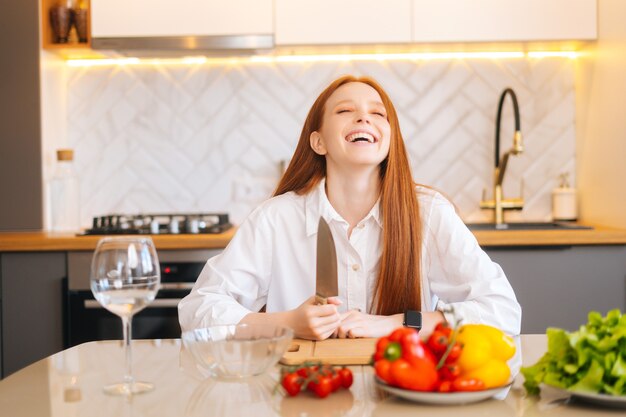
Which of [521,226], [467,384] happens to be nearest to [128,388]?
[467,384]

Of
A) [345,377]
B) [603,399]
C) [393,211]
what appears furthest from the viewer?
[393,211]

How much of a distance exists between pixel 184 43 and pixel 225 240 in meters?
0.84

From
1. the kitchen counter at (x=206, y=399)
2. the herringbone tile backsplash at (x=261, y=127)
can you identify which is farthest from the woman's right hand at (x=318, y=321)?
the herringbone tile backsplash at (x=261, y=127)

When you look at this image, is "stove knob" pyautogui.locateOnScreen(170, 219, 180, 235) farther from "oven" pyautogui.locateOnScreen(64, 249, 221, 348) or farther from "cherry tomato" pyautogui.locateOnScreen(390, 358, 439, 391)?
"cherry tomato" pyautogui.locateOnScreen(390, 358, 439, 391)

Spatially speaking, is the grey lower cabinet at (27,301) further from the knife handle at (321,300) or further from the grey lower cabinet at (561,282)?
the knife handle at (321,300)

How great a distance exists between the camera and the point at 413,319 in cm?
173

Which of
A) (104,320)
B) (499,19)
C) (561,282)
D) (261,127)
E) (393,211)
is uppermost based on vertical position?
(499,19)

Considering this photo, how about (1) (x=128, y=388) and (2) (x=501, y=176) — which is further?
(2) (x=501, y=176)

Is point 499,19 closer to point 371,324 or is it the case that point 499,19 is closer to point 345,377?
point 371,324

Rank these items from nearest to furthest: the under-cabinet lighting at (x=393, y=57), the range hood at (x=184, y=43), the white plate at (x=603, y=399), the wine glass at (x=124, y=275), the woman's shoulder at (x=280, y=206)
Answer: the white plate at (x=603, y=399)
the wine glass at (x=124, y=275)
the woman's shoulder at (x=280, y=206)
the range hood at (x=184, y=43)
the under-cabinet lighting at (x=393, y=57)

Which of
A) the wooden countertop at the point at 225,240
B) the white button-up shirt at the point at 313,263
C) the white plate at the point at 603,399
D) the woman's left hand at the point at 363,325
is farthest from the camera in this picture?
the wooden countertop at the point at 225,240

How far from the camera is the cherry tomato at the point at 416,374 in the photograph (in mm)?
1094

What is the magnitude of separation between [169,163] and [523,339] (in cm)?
229

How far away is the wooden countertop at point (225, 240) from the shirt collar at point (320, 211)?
0.92 metres
